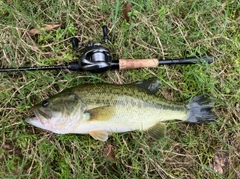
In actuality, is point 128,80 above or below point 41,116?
above

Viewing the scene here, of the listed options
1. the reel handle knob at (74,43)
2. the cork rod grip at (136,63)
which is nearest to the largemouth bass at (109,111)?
the cork rod grip at (136,63)

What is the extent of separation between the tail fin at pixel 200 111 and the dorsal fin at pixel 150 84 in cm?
43

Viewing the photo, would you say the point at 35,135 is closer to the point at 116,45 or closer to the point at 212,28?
the point at 116,45

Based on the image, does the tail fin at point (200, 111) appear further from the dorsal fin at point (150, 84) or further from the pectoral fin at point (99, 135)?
the pectoral fin at point (99, 135)

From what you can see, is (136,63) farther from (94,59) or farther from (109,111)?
(109,111)

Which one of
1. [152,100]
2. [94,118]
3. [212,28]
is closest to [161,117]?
[152,100]

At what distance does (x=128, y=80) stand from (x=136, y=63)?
11.6 inches

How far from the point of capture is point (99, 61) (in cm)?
321

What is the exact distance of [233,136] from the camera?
12.2ft

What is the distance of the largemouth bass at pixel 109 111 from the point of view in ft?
10.0

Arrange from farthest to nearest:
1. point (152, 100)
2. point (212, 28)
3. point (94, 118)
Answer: point (212, 28)
point (152, 100)
point (94, 118)

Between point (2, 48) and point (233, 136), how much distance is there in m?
2.88

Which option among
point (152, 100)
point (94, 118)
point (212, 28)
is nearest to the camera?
point (94, 118)

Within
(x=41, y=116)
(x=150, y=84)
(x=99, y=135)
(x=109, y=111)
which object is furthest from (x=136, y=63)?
(x=41, y=116)
